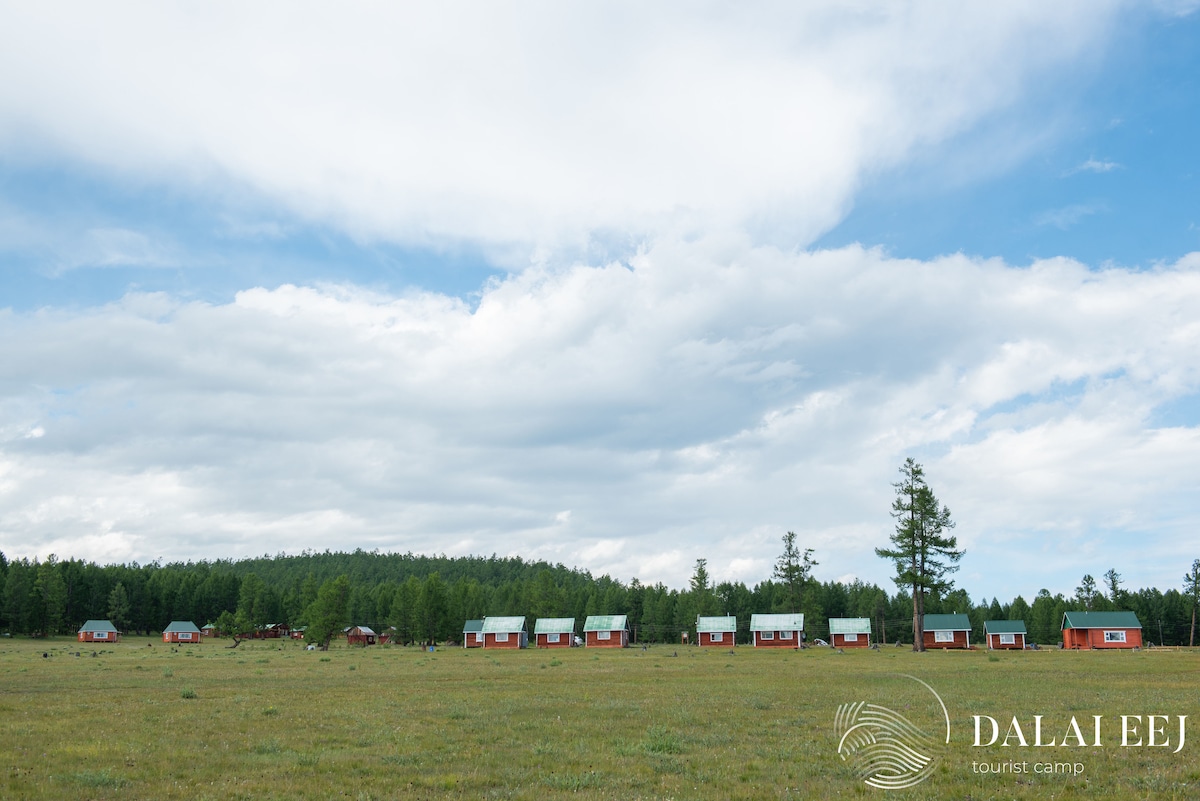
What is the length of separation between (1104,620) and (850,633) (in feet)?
99.5

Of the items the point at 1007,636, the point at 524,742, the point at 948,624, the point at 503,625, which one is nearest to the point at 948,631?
the point at 948,624

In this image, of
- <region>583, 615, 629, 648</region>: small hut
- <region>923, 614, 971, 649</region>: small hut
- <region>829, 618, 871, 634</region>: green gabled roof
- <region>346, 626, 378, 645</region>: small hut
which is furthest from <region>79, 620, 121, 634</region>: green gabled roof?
<region>923, 614, 971, 649</region>: small hut

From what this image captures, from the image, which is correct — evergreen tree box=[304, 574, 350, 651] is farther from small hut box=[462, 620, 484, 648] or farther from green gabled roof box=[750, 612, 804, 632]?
green gabled roof box=[750, 612, 804, 632]

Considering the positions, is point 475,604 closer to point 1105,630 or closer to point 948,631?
point 948,631

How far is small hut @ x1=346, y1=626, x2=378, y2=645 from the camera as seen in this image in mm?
149825

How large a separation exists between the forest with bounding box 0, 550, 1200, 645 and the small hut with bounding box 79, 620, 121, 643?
32.1 feet

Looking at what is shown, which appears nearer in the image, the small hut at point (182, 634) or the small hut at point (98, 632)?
the small hut at point (98, 632)

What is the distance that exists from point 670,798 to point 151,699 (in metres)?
23.3

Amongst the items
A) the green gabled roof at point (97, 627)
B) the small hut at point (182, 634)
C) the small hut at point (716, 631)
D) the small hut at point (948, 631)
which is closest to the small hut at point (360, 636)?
the small hut at point (182, 634)

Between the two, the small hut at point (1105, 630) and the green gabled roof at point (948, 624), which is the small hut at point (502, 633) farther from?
the small hut at point (1105, 630)

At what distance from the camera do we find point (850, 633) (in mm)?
106625

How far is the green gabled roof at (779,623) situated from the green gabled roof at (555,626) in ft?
89.3

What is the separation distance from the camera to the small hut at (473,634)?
11650cm

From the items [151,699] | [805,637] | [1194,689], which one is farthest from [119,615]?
[1194,689]
